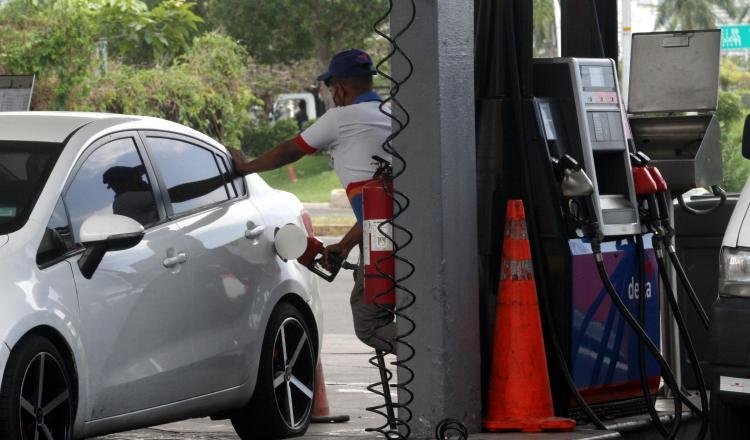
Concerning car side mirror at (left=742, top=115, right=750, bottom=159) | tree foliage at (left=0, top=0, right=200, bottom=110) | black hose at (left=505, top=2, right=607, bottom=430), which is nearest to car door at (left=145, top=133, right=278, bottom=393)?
black hose at (left=505, top=2, right=607, bottom=430)

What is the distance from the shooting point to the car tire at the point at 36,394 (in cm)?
547

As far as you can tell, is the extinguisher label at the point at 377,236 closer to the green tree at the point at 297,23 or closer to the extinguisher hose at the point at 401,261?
the extinguisher hose at the point at 401,261

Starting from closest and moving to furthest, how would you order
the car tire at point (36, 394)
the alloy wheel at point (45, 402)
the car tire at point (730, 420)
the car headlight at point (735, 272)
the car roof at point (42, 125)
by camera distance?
1. the car tire at point (36, 394)
2. the alloy wheel at point (45, 402)
3. the car headlight at point (735, 272)
4. the car tire at point (730, 420)
5. the car roof at point (42, 125)

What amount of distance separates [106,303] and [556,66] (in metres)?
2.32

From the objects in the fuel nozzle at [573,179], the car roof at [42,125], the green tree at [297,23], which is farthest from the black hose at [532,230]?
the green tree at [297,23]

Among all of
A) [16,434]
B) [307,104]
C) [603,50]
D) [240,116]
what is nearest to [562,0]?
[603,50]

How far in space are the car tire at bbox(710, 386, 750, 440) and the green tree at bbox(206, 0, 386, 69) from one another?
39.1 meters

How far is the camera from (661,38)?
8344 mm

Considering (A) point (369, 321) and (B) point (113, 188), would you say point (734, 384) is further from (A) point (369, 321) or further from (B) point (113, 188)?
(B) point (113, 188)

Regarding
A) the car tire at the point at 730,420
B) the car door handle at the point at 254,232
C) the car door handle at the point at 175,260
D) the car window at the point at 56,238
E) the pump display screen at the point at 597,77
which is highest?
the pump display screen at the point at 597,77

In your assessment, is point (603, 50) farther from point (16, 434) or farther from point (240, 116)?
point (240, 116)

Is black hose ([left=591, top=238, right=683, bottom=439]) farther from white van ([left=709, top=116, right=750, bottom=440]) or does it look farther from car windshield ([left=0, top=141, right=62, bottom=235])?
car windshield ([left=0, top=141, right=62, bottom=235])

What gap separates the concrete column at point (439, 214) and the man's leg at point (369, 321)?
1.08 meters

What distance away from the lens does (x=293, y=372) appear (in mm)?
7738
